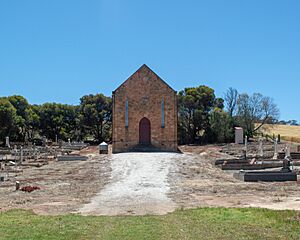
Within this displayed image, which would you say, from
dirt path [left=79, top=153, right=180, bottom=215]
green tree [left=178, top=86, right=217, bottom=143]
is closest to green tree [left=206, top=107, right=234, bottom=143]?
green tree [left=178, top=86, right=217, bottom=143]

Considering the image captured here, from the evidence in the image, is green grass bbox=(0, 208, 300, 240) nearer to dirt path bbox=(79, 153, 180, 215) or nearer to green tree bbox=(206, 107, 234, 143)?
dirt path bbox=(79, 153, 180, 215)

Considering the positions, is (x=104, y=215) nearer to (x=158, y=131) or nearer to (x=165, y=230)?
(x=165, y=230)

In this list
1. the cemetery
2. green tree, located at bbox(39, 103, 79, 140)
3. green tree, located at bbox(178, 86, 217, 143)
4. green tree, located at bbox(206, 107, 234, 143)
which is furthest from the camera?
green tree, located at bbox(39, 103, 79, 140)

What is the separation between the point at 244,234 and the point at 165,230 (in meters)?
1.93

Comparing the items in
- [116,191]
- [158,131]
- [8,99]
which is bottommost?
[116,191]

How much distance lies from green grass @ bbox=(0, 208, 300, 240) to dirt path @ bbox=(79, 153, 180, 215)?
1.82 m

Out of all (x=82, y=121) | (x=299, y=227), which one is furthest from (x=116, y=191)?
(x=82, y=121)

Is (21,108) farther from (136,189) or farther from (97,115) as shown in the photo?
(136,189)

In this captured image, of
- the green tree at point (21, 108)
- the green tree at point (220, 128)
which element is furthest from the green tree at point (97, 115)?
the green tree at point (220, 128)

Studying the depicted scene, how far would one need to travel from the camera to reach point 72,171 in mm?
30047

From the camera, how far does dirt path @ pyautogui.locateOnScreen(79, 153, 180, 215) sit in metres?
15.2

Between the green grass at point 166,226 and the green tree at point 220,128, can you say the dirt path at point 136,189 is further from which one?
the green tree at point 220,128

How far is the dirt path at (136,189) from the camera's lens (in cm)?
1525

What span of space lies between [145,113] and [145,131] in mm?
1863
